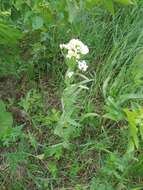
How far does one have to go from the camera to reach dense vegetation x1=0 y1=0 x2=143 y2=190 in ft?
7.14

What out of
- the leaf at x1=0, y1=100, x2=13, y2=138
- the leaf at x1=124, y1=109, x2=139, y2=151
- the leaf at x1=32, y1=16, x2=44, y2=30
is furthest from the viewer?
the leaf at x1=0, y1=100, x2=13, y2=138

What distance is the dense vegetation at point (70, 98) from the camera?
2.18 m

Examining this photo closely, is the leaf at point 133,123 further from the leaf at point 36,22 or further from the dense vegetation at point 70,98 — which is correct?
the leaf at point 36,22

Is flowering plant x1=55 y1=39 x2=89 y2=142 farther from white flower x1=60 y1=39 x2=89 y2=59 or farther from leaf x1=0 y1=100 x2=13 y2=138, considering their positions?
leaf x1=0 y1=100 x2=13 y2=138

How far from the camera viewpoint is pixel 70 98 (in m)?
2.17

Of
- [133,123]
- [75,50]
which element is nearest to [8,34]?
[75,50]

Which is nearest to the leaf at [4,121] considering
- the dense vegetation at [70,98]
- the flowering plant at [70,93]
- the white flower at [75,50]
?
the dense vegetation at [70,98]

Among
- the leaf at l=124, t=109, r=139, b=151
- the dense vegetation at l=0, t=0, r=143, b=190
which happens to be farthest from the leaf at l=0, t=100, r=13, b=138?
the leaf at l=124, t=109, r=139, b=151

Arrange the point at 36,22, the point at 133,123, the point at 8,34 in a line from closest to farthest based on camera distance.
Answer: the point at 133,123 → the point at 36,22 → the point at 8,34

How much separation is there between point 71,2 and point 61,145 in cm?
65

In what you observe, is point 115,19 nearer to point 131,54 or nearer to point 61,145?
point 131,54

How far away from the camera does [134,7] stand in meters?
2.84

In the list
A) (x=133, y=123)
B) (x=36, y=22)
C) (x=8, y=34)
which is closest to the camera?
(x=133, y=123)

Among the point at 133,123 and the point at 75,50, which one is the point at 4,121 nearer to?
the point at 75,50
